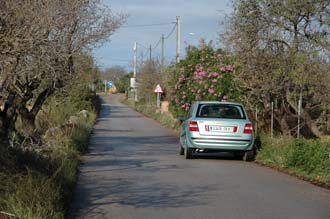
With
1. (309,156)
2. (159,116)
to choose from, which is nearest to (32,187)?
(309,156)

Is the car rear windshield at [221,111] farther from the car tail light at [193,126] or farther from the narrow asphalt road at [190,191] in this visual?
the narrow asphalt road at [190,191]

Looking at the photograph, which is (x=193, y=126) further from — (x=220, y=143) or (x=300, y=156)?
(x=300, y=156)

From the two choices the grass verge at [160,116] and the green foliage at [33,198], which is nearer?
the green foliage at [33,198]

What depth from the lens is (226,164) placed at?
16719 mm

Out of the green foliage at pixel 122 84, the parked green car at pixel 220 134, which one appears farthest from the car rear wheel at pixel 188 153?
the green foliage at pixel 122 84

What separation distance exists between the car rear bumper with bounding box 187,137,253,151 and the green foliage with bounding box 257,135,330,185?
2.13 feet

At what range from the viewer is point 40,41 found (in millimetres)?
9781

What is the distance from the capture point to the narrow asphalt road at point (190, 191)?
374 inches

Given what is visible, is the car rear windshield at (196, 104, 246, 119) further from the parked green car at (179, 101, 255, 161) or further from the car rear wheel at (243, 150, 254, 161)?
the car rear wheel at (243, 150, 254, 161)

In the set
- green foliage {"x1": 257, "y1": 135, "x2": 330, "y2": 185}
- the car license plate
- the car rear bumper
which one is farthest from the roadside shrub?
the car license plate

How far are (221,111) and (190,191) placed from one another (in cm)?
658

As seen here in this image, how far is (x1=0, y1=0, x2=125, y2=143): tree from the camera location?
31.2 ft

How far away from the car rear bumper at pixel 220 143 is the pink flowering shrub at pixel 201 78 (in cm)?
635

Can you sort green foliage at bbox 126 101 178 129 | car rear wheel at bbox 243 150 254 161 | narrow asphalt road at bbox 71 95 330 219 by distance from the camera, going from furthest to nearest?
green foliage at bbox 126 101 178 129
car rear wheel at bbox 243 150 254 161
narrow asphalt road at bbox 71 95 330 219
